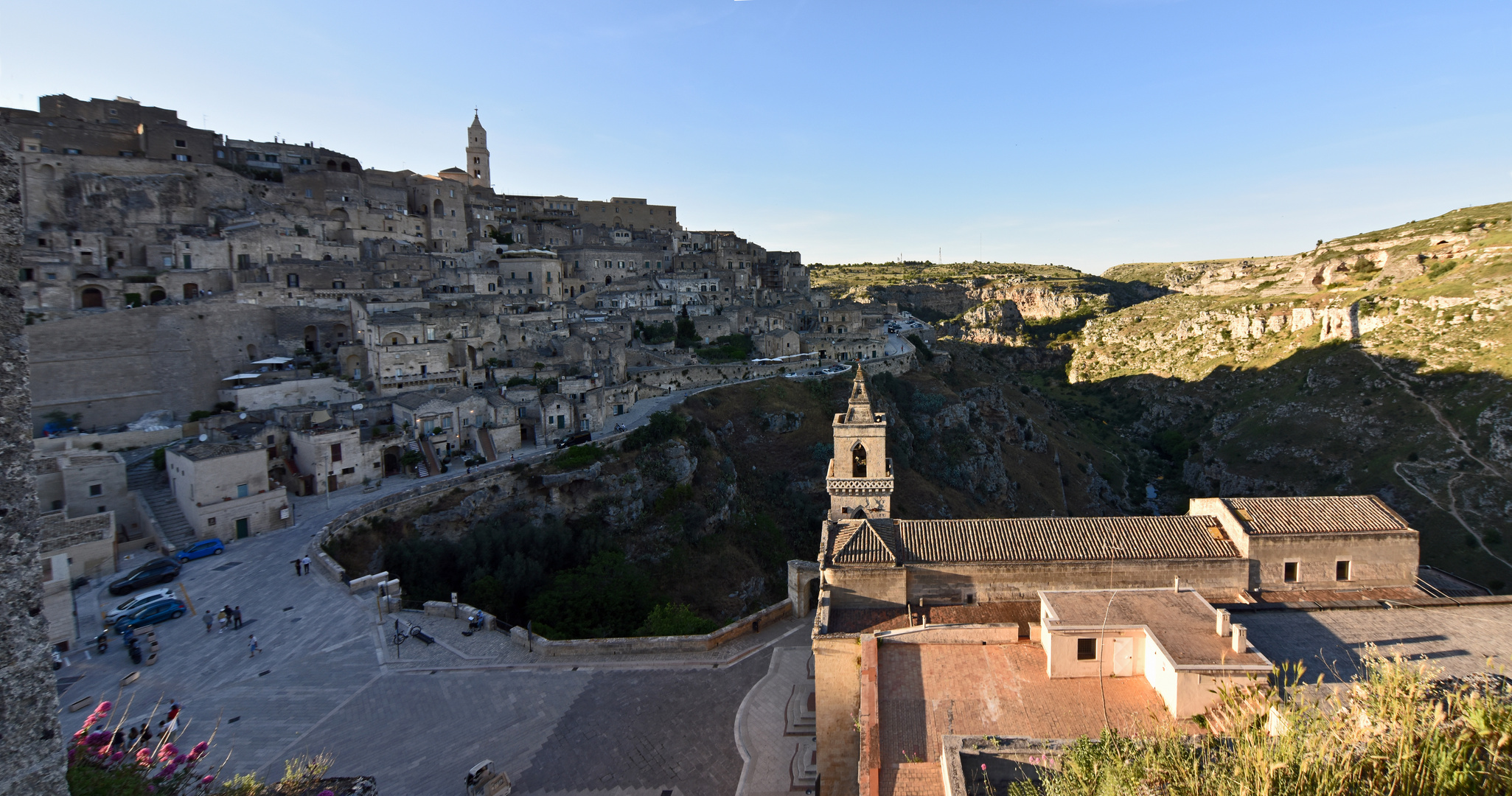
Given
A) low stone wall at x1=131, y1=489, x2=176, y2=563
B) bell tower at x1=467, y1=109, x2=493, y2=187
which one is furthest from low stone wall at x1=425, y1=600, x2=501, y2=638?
bell tower at x1=467, y1=109, x2=493, y2=187

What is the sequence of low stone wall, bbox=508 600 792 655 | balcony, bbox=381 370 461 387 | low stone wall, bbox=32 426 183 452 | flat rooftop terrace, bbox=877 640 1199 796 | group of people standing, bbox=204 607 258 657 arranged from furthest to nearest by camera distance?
balcony, bbox=381 370 461 387 → low stone wall, bbox=32 426 183 452 → group of people standing, bbox=204 607 258 657 → low stone wall, bbox=508 600 792 655 → flat rooftop terrace, bbox=877 640 1199 796

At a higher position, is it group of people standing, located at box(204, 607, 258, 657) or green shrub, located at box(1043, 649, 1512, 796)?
green shrub, located at box(1043, 649, 1512, 796)

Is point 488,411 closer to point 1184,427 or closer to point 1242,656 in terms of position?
point 1242,656

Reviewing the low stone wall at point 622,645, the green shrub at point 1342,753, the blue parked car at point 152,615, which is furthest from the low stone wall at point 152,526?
the green shrub at point 1342,753

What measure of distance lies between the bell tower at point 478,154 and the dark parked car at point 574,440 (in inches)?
1916

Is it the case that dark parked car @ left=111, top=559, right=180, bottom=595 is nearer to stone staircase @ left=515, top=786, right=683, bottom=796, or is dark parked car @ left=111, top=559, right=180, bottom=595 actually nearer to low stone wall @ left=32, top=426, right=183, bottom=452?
low stone wall @ left=32, top=426, right=183, bottom=452

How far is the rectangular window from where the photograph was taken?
13109 millimetres

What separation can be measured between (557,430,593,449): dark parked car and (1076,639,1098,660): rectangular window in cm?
2733

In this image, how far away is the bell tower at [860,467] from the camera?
878 inches

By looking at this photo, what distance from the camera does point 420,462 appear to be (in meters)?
32.3

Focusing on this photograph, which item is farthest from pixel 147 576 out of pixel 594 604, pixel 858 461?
pixel 858 461

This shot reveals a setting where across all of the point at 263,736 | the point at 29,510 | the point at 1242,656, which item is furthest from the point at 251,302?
the point at 1242,656

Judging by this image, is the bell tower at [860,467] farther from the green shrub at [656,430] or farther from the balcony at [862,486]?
the green shrub at [656,430]

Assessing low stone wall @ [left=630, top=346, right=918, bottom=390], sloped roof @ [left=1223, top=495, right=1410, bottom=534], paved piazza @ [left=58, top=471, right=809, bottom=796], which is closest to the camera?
paved piazza @ [left=58, top=471, right=809, bottom=796]
